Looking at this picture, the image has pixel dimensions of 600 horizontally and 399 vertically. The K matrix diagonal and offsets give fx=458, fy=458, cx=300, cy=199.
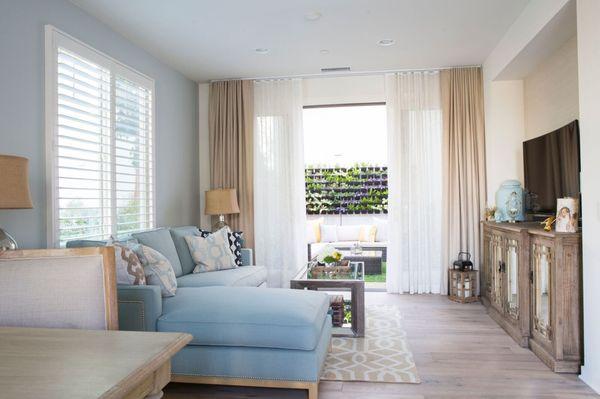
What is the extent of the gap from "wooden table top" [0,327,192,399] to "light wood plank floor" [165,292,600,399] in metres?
1.68

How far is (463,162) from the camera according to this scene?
17.9 ft

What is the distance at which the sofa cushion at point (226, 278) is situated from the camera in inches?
156

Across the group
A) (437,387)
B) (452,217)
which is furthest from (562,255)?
(452,217)

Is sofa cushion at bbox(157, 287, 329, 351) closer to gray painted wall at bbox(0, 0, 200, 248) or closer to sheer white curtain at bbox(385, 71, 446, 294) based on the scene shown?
gray painted wall at bbox(0, 0, 200, 248)

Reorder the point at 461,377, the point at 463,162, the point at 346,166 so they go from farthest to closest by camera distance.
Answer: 1. the point at 346,166
2. the point at 463,162
3. the point at 461,377

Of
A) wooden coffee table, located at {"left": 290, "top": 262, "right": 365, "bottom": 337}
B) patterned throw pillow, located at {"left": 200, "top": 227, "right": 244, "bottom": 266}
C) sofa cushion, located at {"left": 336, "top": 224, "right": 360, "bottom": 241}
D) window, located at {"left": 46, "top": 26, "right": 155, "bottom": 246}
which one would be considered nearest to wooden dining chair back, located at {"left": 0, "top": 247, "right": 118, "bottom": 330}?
window, located at {"left": 46, "top": 26, "right": 155, "bottom": 246}

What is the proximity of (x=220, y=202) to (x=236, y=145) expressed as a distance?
33.2 inches

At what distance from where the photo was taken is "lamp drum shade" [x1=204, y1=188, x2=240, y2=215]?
5504mm

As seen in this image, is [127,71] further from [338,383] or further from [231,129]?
[338,383]

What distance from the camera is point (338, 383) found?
2.90 m

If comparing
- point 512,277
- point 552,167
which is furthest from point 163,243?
point 552,167

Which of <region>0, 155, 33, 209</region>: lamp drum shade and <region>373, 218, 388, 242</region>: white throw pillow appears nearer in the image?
<region>0, 155, 33, 209</region>: lamp drum shade

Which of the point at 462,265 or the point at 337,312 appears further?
the point at 462,265

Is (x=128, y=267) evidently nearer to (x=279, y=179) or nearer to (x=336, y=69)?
(x=279, y=179)
